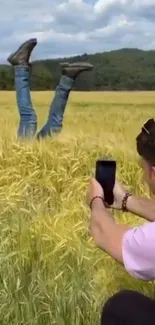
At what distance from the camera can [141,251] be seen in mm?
1838

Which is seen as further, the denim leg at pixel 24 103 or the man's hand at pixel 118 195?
the denim leg at pixel 24 103

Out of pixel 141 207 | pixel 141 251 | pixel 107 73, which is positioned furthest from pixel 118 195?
pixel 107 73

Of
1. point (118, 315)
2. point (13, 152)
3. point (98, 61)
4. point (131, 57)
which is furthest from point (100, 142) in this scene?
point (118, 315)

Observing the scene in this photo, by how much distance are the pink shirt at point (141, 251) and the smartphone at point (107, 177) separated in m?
0.33

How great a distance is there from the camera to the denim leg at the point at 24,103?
4.38 meters

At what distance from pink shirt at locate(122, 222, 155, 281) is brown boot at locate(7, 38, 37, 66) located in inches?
100

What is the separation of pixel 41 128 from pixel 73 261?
6.07 feet

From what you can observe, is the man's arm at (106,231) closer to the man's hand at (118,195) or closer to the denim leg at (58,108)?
the man's hand at (118,195)

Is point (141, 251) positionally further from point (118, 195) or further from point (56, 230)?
point (56, 230)

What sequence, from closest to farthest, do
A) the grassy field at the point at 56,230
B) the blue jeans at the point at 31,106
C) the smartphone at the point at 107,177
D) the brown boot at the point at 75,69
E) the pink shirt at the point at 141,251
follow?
the pink shirt at the point at 141,251 < the smartphone at the point at 107,177 < the grassy field at the point at 56,230 < the brown boot at the point at 75,69 < the blue jeans at the point at 31,106

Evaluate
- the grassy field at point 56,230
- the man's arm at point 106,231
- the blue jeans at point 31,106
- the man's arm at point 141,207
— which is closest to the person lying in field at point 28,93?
the blue jeans at point 31,106

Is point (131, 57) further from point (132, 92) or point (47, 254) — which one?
point (47, 254)

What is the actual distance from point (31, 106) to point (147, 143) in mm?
2566

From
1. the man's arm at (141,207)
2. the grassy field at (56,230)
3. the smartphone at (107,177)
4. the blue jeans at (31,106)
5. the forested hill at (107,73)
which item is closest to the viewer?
the smartphone at (107,177)
